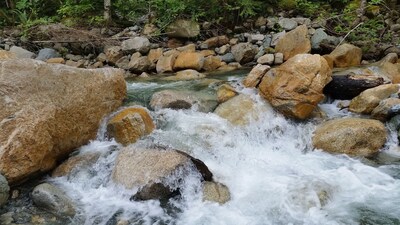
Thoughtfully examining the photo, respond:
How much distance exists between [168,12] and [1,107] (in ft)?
25.9

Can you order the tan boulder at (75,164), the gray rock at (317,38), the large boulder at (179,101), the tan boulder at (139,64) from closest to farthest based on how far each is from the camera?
1. the tan boulder at (75,164)
2. the large boulder at (179,101)
3. the tan boulder at (139,64)
4. the gray rock at (317,38)

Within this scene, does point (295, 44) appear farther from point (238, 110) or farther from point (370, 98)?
point (238, 110)

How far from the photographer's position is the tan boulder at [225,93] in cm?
704

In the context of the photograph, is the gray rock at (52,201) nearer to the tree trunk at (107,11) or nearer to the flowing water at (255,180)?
the flowing water at (255,180)

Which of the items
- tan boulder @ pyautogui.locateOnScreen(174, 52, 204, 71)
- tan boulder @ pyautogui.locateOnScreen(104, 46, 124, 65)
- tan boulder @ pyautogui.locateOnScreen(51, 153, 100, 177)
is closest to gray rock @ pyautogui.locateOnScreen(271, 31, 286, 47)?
tan boulder @ pyautogui.locateOnScreen(174, 52, 204, 71)

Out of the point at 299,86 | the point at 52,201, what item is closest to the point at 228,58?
the point at 299,86

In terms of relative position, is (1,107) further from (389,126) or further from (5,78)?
(389,126)

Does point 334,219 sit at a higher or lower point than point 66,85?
lower

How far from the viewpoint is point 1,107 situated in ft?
15.3

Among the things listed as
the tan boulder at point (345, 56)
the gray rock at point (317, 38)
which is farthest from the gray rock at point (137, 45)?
the tan boulder at point (345, 56)

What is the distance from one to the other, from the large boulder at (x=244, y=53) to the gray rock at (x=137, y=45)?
8.91ft

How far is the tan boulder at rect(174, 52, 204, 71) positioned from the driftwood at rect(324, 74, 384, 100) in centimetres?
371

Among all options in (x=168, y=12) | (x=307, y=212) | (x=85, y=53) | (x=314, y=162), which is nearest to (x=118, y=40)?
(x=85, y=53)

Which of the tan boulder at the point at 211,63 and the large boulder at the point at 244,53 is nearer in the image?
the tan boulder at the point at 211,63
